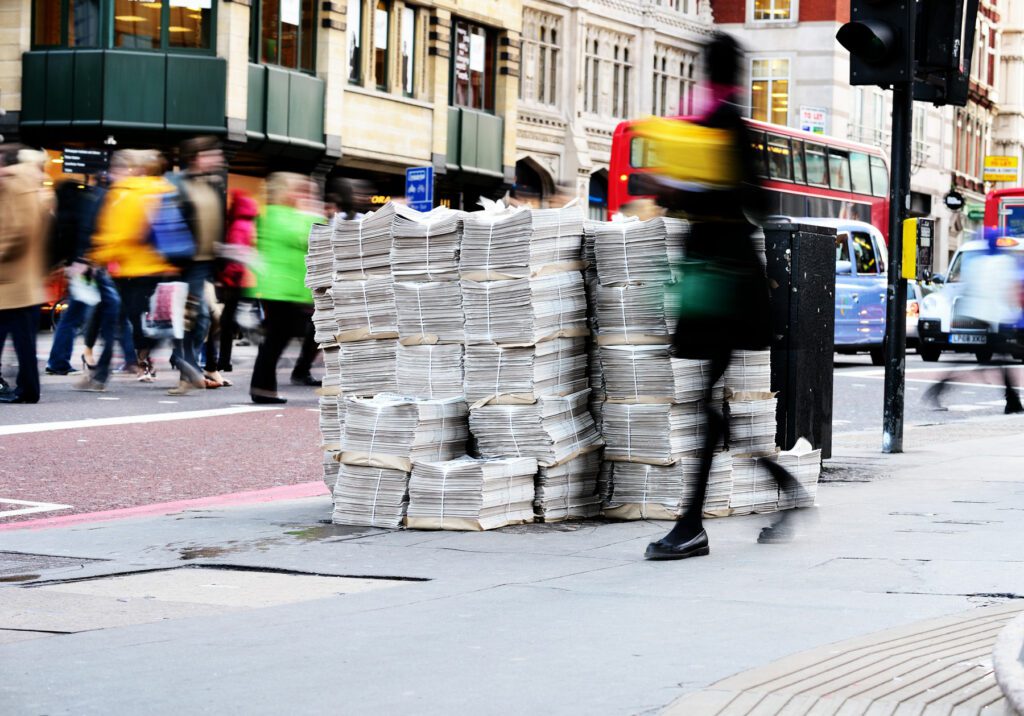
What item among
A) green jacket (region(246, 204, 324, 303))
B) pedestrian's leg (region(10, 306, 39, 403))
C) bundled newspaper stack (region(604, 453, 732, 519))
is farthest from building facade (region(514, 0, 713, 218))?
bundled newspaper stack (region(604, 453, 732, 519))

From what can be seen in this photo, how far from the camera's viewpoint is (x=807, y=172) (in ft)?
107

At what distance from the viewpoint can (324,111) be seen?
34188 millimetres

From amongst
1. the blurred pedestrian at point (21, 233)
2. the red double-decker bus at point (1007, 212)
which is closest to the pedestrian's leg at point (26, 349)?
the blurred pedestrian at point (21, 233)

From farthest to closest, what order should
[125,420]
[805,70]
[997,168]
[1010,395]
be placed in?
1. [997,168]
2. [805,70]
3. [1010,395]
4. [125,420]

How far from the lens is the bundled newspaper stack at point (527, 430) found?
7363 millimetres

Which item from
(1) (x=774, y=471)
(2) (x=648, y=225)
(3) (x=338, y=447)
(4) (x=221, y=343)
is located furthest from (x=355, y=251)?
(4) (x=221, y=343)

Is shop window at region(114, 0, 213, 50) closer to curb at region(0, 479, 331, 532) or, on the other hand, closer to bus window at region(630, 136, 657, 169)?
bus window at region(630, 136, 657, 169)

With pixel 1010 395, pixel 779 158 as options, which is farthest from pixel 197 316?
pixel 779 158

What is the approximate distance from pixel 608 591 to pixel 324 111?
96.3 ft

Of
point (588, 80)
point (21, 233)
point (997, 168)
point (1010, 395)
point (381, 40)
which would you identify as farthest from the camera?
point (997, 168)

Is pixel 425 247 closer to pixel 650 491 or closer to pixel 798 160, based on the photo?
pixel 650 491

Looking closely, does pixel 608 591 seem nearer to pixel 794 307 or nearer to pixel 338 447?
pixel 338 447

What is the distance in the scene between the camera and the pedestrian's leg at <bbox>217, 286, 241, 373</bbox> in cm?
1326

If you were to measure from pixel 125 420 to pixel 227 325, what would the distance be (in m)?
2.38
